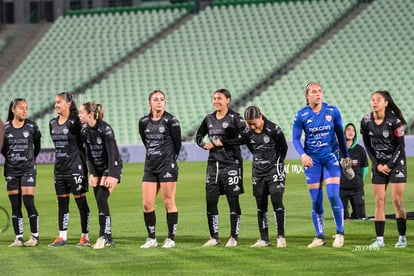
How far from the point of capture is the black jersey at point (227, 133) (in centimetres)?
1459

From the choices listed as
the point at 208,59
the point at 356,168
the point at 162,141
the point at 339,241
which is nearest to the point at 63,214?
the point at 162,141

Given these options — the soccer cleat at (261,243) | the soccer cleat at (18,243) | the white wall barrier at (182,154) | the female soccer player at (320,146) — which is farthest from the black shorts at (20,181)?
the white wall barrier at (182,154)

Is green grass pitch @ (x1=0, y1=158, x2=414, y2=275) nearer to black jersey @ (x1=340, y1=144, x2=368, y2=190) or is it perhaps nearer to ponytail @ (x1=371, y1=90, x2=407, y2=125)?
black jersey @ (x1=340, y1=144, x2=368, y2=190)

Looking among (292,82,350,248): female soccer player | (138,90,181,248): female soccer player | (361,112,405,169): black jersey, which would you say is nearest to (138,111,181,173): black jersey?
(138,90,181,248): female soccer player

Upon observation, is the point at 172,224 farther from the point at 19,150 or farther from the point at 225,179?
the point at 19,150

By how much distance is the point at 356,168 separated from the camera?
18.3 metres

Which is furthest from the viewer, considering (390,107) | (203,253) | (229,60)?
(229,60)

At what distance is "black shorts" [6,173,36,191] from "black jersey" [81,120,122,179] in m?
1.09

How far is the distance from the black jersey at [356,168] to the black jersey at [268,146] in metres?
3.77

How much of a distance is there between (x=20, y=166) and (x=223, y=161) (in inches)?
119

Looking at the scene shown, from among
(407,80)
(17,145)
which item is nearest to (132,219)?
(17,145)

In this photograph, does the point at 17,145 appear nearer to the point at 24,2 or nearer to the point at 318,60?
the point at 318,60

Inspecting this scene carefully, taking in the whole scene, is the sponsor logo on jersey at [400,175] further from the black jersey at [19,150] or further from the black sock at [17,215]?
the black sock at [17,215]

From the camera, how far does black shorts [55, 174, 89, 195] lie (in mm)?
14953
